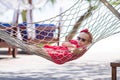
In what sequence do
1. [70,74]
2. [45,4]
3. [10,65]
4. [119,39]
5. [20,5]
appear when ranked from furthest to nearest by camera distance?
[119,39] → [45,4] → [20,5] → [10,65] → [70,74]

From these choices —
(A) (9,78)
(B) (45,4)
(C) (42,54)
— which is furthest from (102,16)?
(B) (45,4)

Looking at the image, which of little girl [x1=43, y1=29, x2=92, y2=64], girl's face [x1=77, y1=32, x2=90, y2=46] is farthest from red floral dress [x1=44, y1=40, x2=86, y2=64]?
girl's face [x1=77, y1=32, x2=90, y2=46]

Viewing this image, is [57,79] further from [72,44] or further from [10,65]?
[10,65]

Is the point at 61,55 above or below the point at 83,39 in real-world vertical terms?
below

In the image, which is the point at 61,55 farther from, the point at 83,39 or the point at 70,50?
the point at 83,39

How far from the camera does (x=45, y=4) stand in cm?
835

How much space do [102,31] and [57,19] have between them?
402mm

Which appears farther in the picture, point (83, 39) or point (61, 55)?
point (83, 39)

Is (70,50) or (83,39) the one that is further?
(83,39)

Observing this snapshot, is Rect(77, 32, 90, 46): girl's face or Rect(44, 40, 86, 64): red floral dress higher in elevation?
Rect(77, 32, 90, 46): girl's face

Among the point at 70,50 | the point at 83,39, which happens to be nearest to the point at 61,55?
the point at 70,50

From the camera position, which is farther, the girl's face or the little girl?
the girl's face

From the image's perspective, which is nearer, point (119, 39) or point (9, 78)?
point (9, 78)

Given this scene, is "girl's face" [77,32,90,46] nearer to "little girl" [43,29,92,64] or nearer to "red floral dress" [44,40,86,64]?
"little girl" [43,29,92,64]
